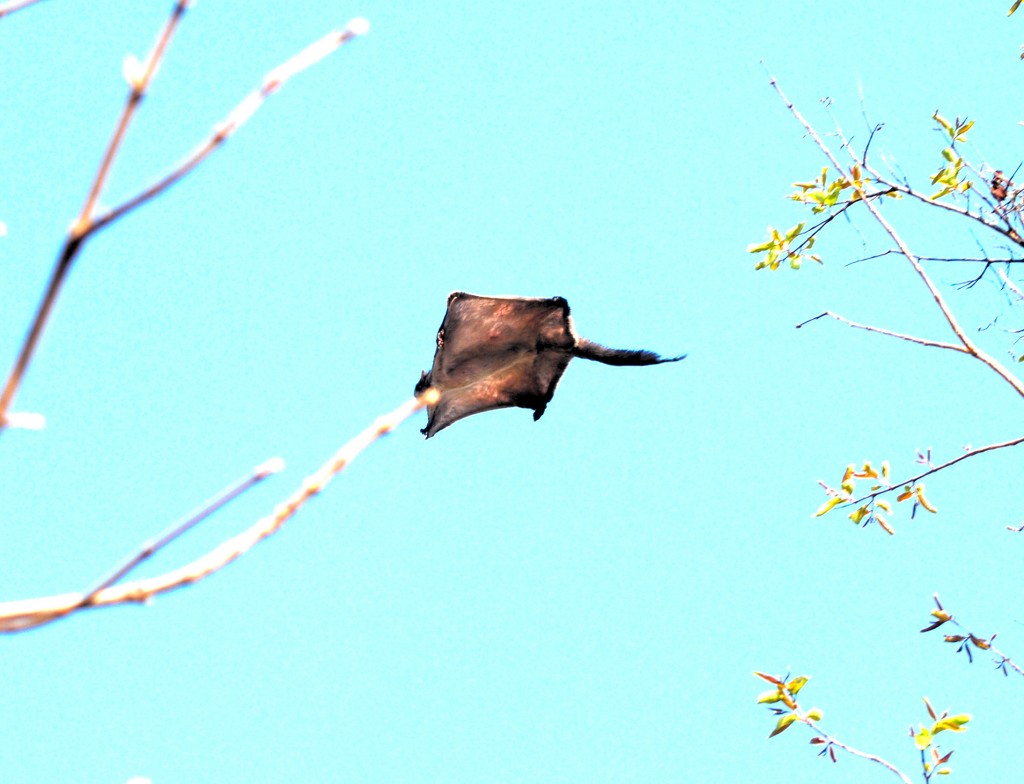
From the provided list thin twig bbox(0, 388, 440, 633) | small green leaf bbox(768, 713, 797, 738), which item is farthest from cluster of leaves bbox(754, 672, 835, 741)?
thin twig bbox(0, 388, 440, 633)

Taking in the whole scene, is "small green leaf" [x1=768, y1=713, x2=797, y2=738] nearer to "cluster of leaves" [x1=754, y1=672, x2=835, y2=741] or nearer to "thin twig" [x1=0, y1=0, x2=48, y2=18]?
"cluster of leaves" [x1=754, y1=672, x2=835, y2=741]

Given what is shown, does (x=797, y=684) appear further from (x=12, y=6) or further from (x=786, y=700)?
(x=12, y=6)

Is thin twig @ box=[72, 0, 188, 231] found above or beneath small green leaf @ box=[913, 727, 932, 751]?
beneath

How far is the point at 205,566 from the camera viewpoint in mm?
1489

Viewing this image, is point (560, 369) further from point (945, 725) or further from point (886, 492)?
point (945, 725)

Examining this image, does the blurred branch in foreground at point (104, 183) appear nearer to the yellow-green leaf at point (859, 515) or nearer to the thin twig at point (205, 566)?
the thin twig at point (205, 566)

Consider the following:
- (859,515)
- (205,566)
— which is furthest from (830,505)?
(205,566)

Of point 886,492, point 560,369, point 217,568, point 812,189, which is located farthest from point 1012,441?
point 217,568

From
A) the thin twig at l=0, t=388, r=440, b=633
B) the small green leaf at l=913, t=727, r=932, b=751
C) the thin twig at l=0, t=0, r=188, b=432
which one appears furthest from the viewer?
the small green leaf at l=913, t=727, r=932, b=751

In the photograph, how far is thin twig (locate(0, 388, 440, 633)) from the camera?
1425 mm

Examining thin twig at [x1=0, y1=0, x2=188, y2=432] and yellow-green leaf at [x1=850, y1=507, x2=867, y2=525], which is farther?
yellow-green leaf at [x1=850, y1=507, x2=867, y2=525]

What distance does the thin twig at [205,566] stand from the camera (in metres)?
1.42

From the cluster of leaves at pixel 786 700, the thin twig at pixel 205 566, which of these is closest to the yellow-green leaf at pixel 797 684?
the cluster of leaves at pixel 786 700

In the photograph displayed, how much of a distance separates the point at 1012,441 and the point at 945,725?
4.95ft
